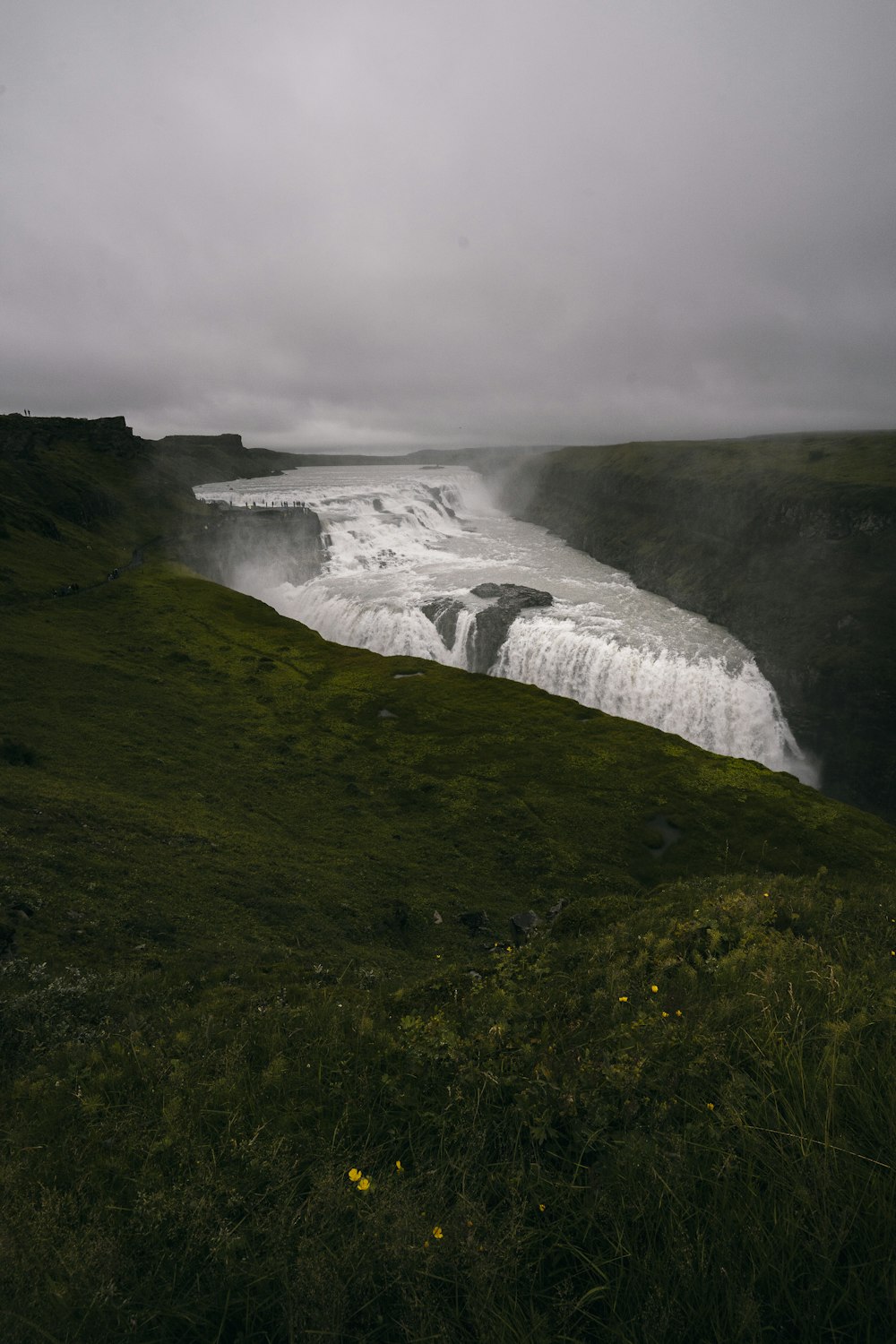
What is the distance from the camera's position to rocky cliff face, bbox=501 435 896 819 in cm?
5075

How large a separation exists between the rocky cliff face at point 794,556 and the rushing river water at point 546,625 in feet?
11.3

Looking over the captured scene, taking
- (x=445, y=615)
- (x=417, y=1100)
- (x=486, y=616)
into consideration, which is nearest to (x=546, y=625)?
(x=486, y=616)

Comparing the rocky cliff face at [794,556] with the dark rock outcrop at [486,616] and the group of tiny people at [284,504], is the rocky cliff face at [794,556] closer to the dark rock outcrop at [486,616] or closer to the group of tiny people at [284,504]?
the dark rock outcrop at [486,616]

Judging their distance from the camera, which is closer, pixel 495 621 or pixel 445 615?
pixel 495 621

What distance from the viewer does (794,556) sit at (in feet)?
227

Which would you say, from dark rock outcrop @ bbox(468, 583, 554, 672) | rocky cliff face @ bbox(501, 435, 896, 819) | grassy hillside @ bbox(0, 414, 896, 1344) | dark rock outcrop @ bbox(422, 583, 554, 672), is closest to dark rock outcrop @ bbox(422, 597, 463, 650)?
dark rock outcrop @ bbox(422, 583, 554, 672)

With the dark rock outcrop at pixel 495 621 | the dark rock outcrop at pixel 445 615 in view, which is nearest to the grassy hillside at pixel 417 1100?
the dark rock outcrop at pixel 495 621

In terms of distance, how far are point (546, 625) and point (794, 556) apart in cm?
3309

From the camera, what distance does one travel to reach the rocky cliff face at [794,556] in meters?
50.8

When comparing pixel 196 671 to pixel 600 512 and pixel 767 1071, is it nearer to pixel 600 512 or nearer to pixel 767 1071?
pixel 767 1071

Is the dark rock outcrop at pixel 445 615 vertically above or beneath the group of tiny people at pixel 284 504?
beneath

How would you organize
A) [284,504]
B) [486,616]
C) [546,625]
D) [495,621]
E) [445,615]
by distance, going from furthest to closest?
[284,504] < [445,615] < [486,616] < [495,621] < [546,625]

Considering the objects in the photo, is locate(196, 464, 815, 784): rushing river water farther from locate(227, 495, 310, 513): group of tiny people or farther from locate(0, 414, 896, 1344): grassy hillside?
locate(0, 414, 896, 1344): grassy hillside

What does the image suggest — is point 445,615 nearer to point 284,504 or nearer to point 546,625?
point 546,625
